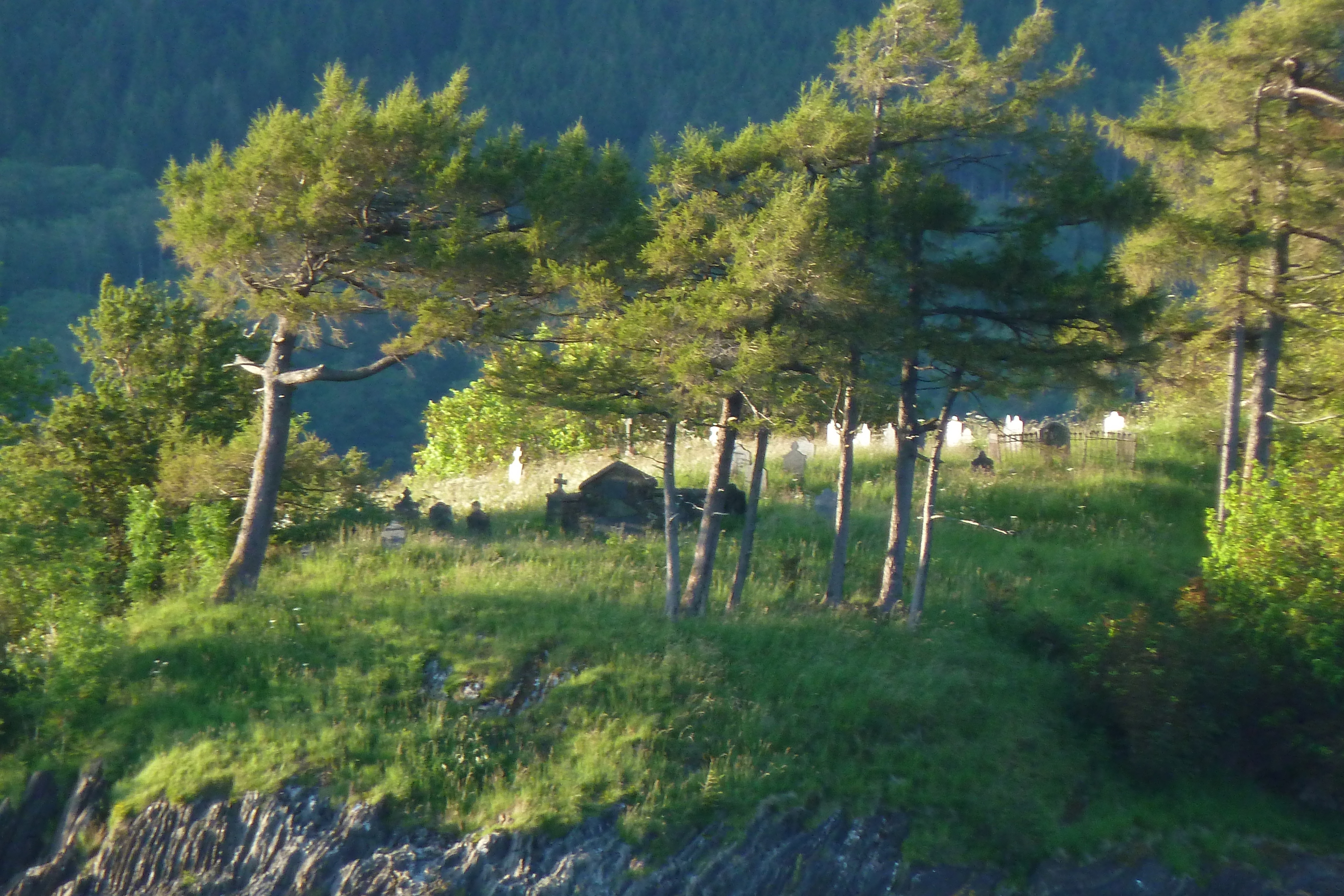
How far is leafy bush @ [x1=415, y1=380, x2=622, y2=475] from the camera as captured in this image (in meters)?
32.3

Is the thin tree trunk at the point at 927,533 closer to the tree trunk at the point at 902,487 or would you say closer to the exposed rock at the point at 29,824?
the tree trunk at the point at 902,487

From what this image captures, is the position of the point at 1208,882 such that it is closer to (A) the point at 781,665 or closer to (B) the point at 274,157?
(A) the point at 781,665

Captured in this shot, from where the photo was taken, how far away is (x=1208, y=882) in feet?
43.3

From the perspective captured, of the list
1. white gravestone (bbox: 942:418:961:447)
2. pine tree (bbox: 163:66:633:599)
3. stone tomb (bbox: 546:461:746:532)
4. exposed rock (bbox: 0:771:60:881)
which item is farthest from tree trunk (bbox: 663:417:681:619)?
white gravestone (bbox: 942:418:961:447)

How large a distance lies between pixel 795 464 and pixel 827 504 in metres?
3.12

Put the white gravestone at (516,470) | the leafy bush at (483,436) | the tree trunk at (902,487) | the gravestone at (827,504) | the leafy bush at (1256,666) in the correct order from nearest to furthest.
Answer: the leafy bush at (1256,666), the tree trunk at (902,487), the gravestone at (827,504), the white gravestone at (516,470), the leafy bush at (483,436)

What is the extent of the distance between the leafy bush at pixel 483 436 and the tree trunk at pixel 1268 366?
15.6 m

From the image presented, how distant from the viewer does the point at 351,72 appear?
9388 cm

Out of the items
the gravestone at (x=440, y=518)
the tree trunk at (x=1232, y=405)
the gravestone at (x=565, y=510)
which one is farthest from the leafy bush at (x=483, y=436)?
the tree trunk at (x=1232, y=405)

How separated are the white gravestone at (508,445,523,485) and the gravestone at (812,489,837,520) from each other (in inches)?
321

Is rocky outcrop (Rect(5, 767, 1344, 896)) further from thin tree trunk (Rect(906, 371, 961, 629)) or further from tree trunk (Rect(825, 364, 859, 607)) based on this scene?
tree trunk (Rect(825, 364, 859, 607))

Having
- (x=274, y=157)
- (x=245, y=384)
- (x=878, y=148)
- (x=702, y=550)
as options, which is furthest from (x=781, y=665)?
(x=245, y=384)

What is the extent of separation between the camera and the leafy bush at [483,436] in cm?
3228

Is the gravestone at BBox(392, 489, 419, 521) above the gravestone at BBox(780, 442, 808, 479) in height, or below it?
below
